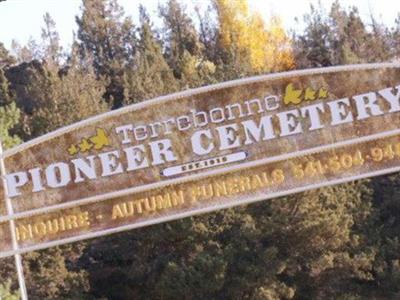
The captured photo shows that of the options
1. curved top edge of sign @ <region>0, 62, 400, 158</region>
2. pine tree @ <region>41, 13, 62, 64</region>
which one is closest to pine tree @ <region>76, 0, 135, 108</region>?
pine tree @ <region>41, 13, 62, 64</region>

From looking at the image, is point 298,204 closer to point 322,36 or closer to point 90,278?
point 90,278

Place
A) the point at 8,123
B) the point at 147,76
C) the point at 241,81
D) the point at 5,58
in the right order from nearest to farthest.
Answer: the point at 241,81 → the point at 8,123 → the point at 147,76 → the point at 5,58

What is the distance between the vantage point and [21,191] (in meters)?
8.93

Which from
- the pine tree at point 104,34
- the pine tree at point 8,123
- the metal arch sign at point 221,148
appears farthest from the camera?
the pine tree at point 104,34

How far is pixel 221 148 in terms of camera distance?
8.72m

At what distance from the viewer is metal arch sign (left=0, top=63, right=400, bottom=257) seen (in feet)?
28.4

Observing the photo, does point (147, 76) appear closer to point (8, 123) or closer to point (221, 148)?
point (8, 123)

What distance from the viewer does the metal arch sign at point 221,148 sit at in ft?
28.4

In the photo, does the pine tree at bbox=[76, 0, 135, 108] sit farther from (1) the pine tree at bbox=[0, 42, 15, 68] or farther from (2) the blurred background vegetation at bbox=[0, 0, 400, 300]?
(2) the blurred background vegetation at bbox=[0, 0, 400, 300]

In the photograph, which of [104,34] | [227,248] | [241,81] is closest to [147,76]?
[227,248]

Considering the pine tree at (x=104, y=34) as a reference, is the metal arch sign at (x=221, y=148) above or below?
below

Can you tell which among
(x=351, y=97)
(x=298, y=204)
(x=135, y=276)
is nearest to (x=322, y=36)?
(x=298, y=204)

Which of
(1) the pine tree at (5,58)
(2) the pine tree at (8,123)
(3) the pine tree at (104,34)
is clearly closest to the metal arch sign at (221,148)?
(2) the pine tree at (8,123)

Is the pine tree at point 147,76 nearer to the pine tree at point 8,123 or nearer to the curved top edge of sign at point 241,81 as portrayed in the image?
the pine tree at point 8,123
